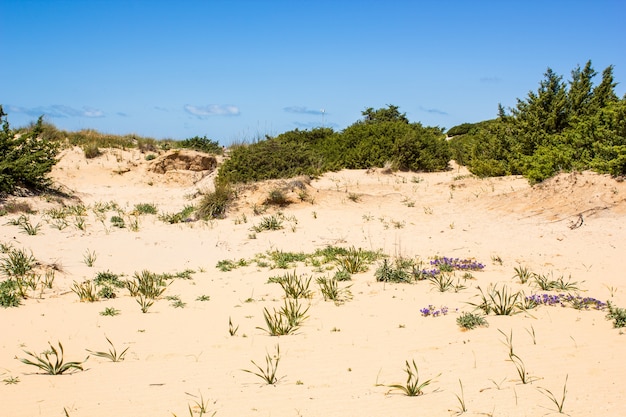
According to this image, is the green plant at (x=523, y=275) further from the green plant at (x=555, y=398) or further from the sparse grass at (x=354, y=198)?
the sparse grass at (x=354, y=198)

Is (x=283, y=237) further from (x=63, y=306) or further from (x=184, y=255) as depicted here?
(x=63, y=306)

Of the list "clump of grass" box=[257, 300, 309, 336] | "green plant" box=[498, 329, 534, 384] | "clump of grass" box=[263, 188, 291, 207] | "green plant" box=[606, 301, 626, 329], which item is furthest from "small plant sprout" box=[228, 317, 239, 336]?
"clump of grass" box=[263, 188, 291, 207]

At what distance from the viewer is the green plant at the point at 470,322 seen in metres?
5.19

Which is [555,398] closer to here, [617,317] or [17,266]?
[617,317]

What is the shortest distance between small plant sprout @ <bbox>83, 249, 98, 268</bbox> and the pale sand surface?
148mm

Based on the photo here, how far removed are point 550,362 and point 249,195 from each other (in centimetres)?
999

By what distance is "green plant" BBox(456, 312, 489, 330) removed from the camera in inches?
204

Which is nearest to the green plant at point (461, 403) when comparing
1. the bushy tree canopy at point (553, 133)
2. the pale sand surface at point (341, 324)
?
the pale sand surface at point (341, 324)

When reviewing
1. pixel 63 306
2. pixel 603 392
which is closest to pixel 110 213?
pixel 63 306

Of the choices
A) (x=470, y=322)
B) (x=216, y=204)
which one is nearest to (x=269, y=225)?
(x=216, y=204)

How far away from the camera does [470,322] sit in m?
5.21

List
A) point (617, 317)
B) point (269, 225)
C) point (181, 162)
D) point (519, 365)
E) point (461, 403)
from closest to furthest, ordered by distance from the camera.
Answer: point (461, 403) → point (519, 365) → point (617, 317) → point (269, 225) → point (181, 162)

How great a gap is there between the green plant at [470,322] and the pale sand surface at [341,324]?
7 cm

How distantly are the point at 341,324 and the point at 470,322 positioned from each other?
1.36m
